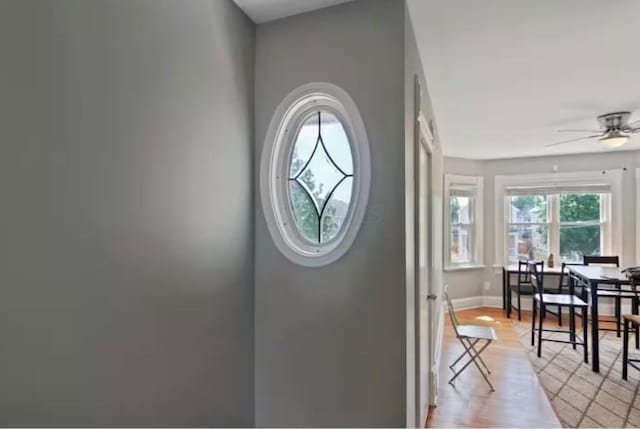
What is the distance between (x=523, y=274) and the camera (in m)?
5.23

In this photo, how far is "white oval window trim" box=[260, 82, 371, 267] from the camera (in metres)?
1.75

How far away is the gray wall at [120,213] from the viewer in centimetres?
91

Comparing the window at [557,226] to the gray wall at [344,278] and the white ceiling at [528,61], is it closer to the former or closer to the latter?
the white ceiling at [528,61]

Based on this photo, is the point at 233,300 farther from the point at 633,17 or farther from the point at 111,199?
the point at 633,17

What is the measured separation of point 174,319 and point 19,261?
62 cm

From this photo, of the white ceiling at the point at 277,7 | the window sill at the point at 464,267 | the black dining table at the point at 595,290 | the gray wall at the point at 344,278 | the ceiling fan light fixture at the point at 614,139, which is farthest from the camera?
the window sill at the point at 464,267

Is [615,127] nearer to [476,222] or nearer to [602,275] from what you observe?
[602,275]

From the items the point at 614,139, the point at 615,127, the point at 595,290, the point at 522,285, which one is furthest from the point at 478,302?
the point at 615,127

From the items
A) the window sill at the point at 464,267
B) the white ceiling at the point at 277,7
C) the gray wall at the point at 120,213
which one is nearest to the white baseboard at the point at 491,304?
the window sill at the point at 464,267

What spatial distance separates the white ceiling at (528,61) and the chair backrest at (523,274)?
2070 millimetres

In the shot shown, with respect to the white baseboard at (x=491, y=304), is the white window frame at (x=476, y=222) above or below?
above

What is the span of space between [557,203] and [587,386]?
3353 mm

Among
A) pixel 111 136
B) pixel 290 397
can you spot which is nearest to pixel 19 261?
pixel 111 136

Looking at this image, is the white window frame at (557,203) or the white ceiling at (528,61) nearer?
the white ceiling at (528,61)
